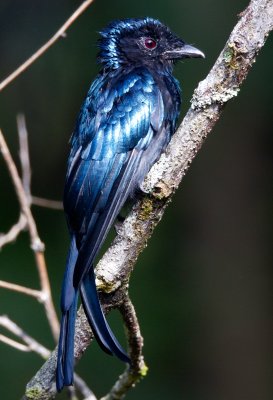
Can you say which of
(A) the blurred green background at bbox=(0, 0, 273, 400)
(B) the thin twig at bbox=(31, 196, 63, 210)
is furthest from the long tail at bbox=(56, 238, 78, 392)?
(A) the blurred green background at bbox=(0, 0, 273, 400)

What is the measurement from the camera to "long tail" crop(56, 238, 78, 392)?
2953 millimetres

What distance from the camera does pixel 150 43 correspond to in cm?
421

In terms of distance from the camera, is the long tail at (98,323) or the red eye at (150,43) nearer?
the long tail at (98,323)

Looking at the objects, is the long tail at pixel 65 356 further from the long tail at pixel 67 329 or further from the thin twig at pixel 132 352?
the thin twig at pixel 132 352

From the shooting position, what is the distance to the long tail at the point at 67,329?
295cm

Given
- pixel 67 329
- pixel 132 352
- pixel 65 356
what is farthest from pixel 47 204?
pixel 65 356

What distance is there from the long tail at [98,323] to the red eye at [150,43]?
1.53m

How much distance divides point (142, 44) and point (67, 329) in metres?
1.68

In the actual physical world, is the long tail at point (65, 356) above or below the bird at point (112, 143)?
below

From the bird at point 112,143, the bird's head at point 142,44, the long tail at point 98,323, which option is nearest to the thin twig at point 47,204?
the bird at point 112,143

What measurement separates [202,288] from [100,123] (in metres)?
2.86

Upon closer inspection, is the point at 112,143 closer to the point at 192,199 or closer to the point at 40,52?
the point at 40,52

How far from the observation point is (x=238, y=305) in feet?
21.2

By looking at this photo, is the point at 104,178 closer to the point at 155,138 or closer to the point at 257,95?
the point at 155,138
